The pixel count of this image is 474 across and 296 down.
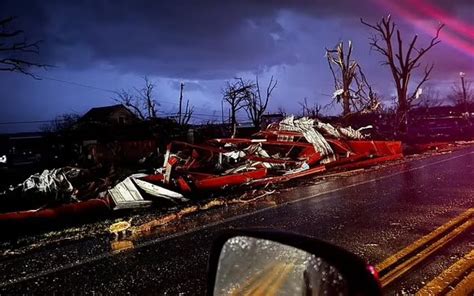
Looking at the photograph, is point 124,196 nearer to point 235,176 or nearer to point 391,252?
point 235,176

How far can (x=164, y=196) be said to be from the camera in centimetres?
974

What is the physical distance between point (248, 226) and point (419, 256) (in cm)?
278

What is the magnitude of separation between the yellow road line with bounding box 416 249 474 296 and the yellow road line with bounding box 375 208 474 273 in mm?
546

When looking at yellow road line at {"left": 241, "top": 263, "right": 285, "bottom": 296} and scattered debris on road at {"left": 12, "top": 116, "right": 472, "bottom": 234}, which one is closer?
yellow road line at {"left": 241, "top": 263, "right": 285, "bottom": 296}

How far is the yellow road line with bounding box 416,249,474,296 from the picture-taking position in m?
3.63

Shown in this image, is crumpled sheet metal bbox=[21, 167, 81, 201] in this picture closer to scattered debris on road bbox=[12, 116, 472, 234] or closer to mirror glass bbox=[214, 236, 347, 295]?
scattered debris on road bbox=[12, 116, 472, 234]

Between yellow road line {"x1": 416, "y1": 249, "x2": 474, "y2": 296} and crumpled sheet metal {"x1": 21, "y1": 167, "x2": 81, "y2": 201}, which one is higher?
crumpled sheet metal {"x1": 21, "y1": 167, "x2": 81, "y2": 201}

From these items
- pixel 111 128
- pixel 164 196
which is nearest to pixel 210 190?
pixel 164 196

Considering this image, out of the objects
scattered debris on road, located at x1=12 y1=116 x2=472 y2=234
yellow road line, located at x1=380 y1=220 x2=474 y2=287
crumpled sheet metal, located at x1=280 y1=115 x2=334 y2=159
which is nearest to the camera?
yellow road line, located at x1=380 y1=220 x2=474 y2=287

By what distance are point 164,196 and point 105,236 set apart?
305cm

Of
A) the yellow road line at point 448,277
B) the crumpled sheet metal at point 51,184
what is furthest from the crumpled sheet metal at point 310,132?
the yellow road line at point 448,277

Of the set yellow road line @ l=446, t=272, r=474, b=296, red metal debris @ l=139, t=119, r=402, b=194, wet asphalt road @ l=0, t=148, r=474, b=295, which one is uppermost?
red metal debris @ l=139, t=119, r=402, b=194

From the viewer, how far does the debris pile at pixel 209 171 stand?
9367 mm

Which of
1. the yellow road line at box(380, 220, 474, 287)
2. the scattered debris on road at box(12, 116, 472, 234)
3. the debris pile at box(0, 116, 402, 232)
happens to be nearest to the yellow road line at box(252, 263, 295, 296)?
the yellow road line at box(380, 220, 474, 287)
